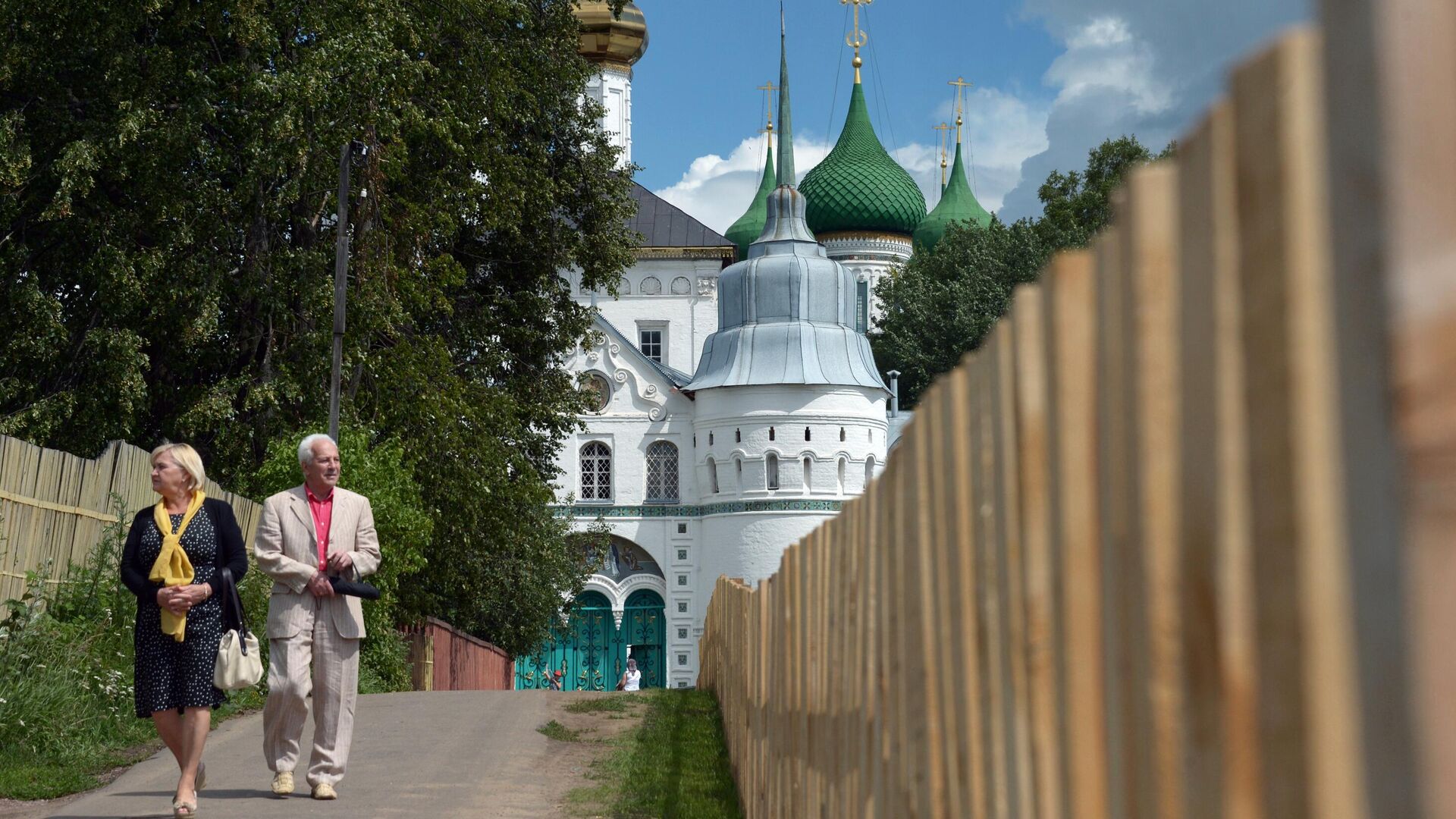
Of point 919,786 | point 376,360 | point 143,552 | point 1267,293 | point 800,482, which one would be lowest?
point 919,786

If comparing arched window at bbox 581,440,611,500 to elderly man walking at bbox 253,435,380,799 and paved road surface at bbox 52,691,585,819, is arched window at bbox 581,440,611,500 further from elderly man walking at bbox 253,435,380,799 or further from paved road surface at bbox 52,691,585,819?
elderly man walking at bbox 253,435,380,799

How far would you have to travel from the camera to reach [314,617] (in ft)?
27.8

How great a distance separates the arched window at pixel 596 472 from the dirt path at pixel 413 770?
48144 millimetres

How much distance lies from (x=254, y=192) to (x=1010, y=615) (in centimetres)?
1915

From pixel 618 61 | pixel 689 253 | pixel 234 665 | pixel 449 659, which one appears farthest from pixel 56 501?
pixel 618 61

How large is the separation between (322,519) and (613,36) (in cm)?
6248

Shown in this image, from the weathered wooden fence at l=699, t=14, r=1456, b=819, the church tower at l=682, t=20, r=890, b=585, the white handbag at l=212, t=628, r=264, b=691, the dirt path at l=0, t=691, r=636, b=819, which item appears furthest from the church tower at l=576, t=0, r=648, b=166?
the weathered wooden fence at l=699, t=14, r=1456, b=819

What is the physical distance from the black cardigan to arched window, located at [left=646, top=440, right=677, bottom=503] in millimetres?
54048

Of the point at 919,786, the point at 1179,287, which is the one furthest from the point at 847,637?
the point at 1179,287

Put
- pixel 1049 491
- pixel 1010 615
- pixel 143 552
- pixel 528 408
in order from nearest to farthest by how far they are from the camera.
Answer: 1. pixel 1049 491
2. pixel 1010 615
3. pixel 143 552
4. pixel 528 408

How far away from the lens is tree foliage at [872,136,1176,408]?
55.6m

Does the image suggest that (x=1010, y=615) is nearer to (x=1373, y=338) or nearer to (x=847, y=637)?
(x=1373, y=338)

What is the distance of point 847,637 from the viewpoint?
4.37 meters

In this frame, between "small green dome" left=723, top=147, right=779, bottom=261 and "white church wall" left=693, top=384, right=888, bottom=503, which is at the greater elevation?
"small green dome" left=723, top=147, right=779, bottom=261
